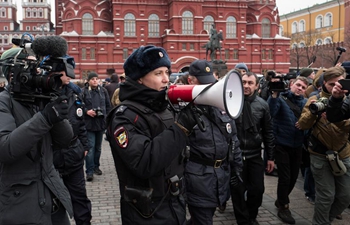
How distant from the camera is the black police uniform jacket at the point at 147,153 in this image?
2.29 metres

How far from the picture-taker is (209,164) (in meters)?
3.56

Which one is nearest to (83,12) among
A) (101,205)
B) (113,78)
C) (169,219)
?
(113,78)

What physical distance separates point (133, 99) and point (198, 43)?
45545 mm

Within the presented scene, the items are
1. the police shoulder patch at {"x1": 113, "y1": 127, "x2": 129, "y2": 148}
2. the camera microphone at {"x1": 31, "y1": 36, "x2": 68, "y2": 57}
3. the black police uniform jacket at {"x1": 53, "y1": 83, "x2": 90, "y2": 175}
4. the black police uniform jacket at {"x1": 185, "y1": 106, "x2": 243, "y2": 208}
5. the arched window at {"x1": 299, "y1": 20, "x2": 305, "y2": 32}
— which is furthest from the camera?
the arched window at {"x1": 299, "y1": 20, "x2": 305, "y2": 32}

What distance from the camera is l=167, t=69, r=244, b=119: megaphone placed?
2197 millimetres

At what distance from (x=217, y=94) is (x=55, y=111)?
3.64 feet

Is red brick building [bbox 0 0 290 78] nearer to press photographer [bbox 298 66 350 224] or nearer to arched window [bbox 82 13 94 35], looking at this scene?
arched window [bbox 82 13 94 35]

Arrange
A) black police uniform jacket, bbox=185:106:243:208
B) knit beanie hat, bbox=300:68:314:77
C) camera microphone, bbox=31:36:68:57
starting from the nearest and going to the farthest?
camera microphone, bbox=31:36:68:57, black police uniform jacket, bbox=185:106:243:208, knit beanie hat, bbox=300:68:314:77

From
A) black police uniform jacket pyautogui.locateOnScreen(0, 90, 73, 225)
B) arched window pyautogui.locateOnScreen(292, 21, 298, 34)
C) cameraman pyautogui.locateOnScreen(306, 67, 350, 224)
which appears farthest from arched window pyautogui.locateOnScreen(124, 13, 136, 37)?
black police uniform jacket pyautogui.locateOnScreen(0, 90, 73, 225)

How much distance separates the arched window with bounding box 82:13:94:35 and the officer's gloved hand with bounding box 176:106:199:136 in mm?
47396

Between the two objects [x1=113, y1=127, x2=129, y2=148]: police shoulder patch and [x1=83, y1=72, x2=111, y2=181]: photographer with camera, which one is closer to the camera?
[x1=113, y1=127, x2=129, y2=148]: police shoulder patch

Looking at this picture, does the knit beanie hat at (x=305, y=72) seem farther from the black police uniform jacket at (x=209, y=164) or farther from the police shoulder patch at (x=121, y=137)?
the police shoulder patch at (x=121, y=137)

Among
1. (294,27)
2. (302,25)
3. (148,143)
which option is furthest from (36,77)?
(294,27)

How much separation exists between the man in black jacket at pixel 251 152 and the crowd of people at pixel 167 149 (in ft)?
0.04
